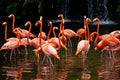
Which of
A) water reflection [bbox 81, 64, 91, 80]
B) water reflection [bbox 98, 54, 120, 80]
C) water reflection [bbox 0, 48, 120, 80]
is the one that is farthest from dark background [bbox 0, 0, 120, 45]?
water reflection [bbox 81, 64, 91, 80]

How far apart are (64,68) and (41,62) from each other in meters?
0.98

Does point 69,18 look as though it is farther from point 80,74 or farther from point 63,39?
point 80,74

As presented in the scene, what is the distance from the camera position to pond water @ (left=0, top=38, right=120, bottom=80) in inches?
377

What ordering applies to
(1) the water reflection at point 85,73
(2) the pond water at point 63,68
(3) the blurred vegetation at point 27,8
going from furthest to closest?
(3) the blurred vegetation at point 27,8 < (2) the pond water at point 63,68 < (1) the water reflection at point 85,73

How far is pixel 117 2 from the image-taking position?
21.4 meters

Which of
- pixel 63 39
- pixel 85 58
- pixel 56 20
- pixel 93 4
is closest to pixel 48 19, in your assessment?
pixel 56 20

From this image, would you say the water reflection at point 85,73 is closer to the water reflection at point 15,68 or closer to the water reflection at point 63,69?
the water reflection at point 63,69

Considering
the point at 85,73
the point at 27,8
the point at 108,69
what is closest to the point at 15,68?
the point at 85,73

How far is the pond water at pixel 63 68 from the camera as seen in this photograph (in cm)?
957

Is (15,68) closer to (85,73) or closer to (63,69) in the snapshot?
(63,69)

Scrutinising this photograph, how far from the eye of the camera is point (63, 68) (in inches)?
412

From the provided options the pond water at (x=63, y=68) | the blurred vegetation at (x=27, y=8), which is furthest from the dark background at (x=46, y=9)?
the pond water at (x=63, y=68)

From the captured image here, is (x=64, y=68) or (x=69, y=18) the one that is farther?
(x=69, y=18)

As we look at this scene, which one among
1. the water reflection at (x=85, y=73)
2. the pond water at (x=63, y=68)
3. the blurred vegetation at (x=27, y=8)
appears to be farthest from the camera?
the blurred vegetation at (x=27, y=8)
